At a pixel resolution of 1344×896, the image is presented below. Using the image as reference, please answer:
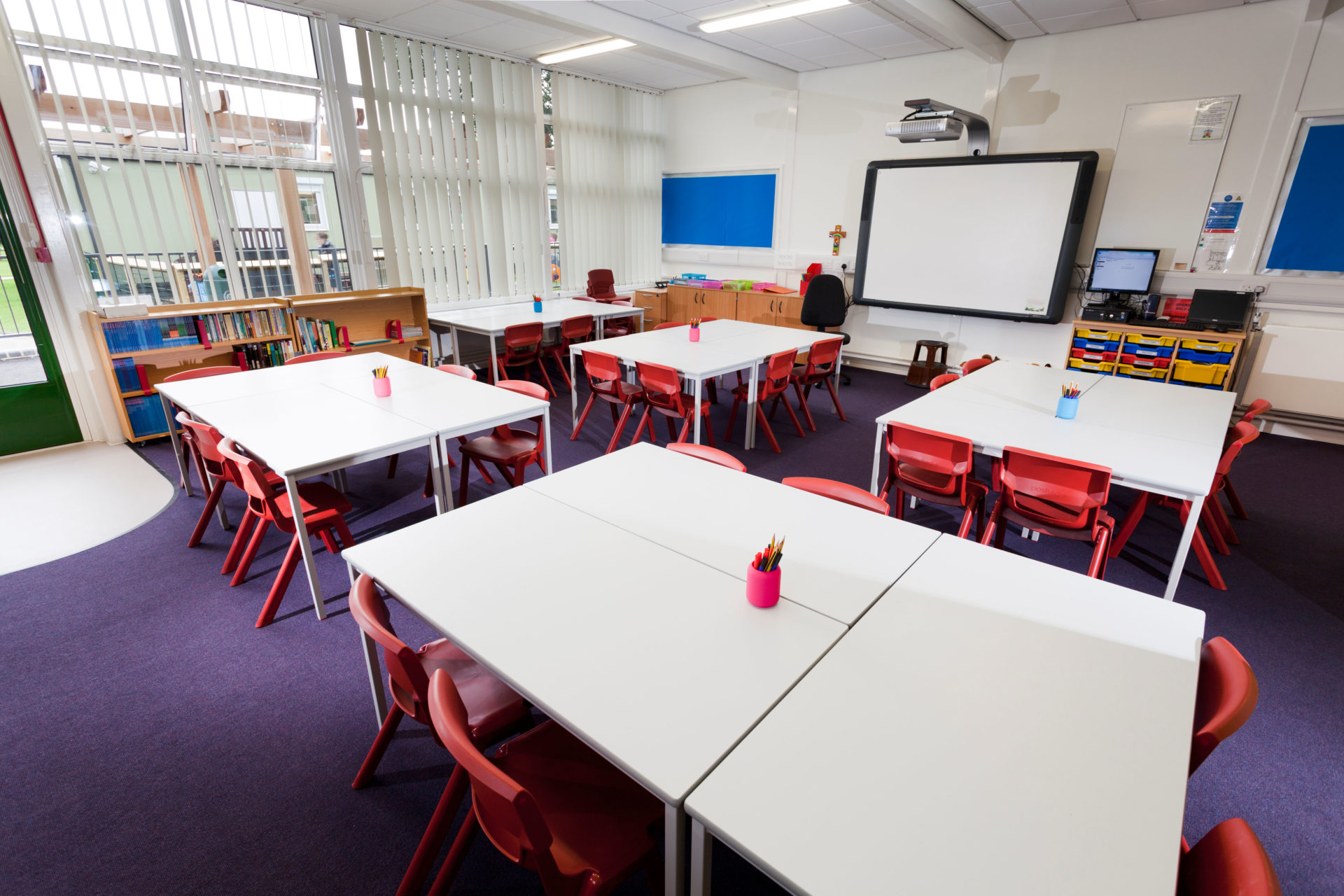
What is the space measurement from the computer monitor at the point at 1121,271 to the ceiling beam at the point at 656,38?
3860 millimetres

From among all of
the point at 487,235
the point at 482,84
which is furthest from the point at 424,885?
the point at 482,84

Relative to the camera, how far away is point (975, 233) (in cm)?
612

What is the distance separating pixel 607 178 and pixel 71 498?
6381mm

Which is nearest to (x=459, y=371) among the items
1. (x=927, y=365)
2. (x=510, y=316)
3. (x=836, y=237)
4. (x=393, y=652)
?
(x=510, y=316)

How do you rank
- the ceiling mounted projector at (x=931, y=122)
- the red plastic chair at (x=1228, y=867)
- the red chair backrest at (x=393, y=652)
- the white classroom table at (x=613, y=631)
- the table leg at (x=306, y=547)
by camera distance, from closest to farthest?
the red plastic chair at (x=1228, y=867)
the white classroom table at (x=613, y=631)
the red chair backrest at (x=393, y=652)
the table leg at (x=306, y=547)
the ceiling mounted projector at (x=931, y=122)

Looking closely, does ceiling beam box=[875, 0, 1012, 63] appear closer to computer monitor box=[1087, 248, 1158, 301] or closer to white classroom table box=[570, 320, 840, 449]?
computer monitor box=[1087, 248, 1158, 301]

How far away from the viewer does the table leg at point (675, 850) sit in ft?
3.37

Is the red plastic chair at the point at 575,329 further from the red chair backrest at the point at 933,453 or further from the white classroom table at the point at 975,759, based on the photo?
the white classroom table at the point at 975,759

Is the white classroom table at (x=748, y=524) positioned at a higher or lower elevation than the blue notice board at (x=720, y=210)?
lower

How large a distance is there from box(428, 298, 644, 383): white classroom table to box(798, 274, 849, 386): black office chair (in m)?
1.95

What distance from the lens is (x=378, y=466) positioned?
172 inches

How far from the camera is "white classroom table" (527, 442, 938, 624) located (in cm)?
164

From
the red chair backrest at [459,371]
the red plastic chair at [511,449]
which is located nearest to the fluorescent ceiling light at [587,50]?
the red chair backrest at [459,371]

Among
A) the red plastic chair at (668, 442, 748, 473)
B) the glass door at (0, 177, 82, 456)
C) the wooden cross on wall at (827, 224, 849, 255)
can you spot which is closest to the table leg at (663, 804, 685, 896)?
the red plastic chair at (668, 442, 748, 473)
